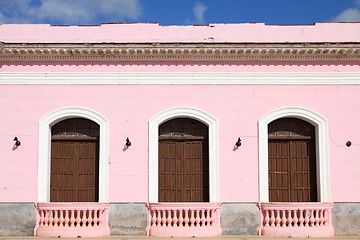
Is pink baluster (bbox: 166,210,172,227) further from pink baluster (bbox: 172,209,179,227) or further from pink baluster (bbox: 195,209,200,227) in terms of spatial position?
pink baluster (bbox: 195,209,200,227)

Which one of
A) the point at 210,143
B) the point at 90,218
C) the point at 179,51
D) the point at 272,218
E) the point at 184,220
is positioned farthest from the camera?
A: the point at 210,143

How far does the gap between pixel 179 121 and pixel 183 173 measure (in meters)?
1.30

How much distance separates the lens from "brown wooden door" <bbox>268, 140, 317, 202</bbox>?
15094mm

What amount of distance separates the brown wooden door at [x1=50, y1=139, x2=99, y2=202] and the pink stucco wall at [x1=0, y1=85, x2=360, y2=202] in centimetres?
54

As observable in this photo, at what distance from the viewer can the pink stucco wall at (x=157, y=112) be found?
1475 cm

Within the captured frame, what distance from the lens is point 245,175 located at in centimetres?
1478

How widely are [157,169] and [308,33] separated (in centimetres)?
506

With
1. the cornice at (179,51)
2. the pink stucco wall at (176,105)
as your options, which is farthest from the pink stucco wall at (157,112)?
the cornice at (179,51)

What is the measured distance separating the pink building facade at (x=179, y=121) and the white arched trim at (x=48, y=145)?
0.09ft

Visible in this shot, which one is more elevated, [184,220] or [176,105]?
[176,105]

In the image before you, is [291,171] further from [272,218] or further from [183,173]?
[183,173]

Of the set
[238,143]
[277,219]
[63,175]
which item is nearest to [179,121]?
[238,143]

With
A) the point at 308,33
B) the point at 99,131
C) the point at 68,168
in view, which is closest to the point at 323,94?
the point at 308,33

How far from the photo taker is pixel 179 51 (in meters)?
14.8
